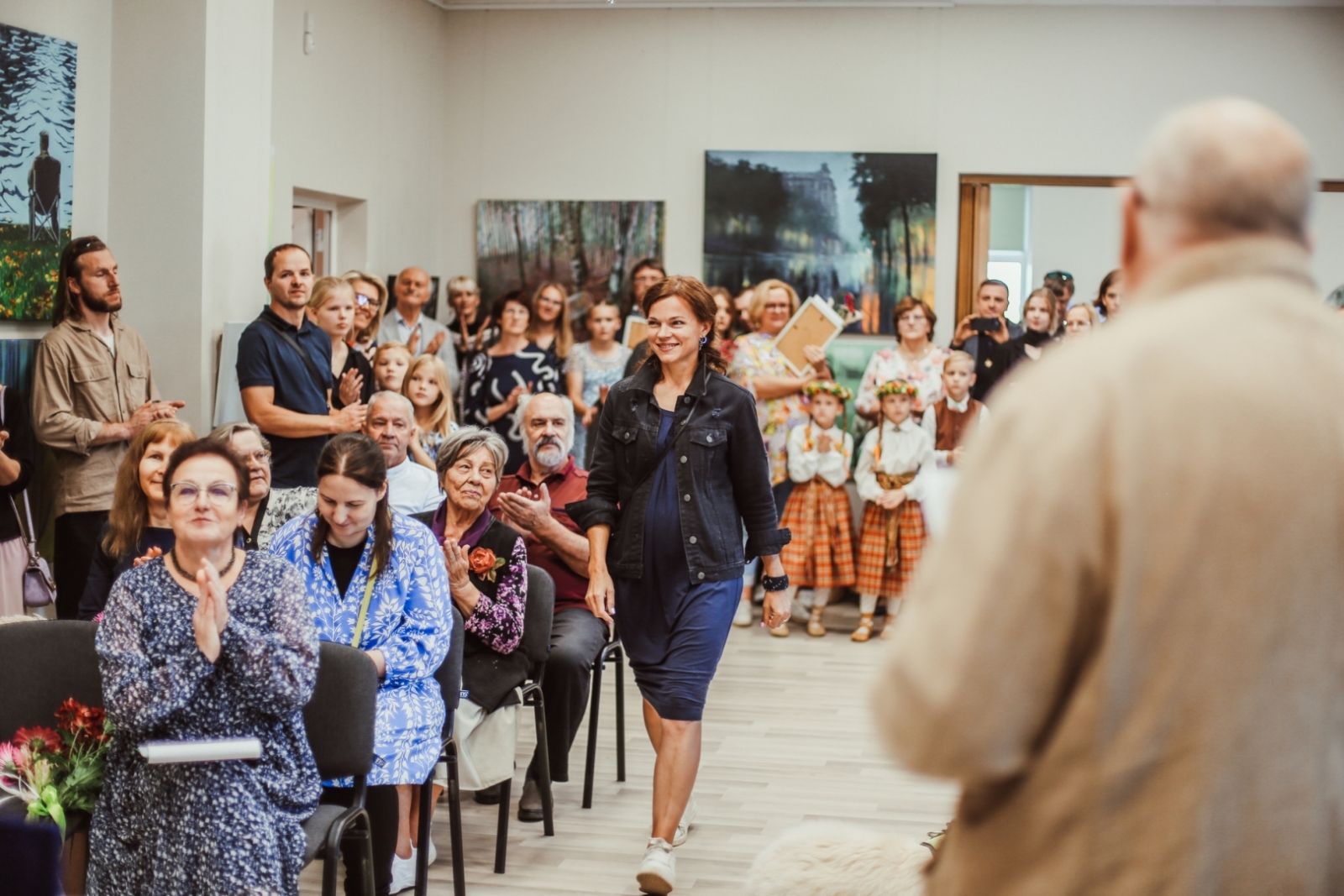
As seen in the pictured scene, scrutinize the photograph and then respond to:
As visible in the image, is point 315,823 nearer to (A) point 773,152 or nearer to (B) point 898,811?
(B) point 898,811

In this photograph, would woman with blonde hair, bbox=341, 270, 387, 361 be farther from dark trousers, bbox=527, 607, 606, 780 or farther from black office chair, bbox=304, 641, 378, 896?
black office chair, bbox=304, 641, 378, 896

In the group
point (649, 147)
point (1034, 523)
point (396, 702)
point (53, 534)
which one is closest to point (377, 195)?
point (649, 147)

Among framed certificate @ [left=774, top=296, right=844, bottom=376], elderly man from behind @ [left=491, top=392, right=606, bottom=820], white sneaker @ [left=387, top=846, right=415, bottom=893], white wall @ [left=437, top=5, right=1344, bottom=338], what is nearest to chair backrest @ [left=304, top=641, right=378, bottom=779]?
white sneaker @ [left=387, top=846, right=415, bottom=893]

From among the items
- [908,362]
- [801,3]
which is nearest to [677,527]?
[908,362]

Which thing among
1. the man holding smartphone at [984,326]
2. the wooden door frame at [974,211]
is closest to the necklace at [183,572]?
the man holding smartphone at [984,326]

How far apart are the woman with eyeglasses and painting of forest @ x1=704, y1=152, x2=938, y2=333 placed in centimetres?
557

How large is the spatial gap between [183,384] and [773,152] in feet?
17.7

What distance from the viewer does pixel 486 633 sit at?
3.93 m

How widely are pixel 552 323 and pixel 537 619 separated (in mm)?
4048

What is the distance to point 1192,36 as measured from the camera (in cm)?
952

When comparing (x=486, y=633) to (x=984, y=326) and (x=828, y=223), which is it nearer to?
(x=984, y=326)

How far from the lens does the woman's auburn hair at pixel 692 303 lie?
3752 millimetres

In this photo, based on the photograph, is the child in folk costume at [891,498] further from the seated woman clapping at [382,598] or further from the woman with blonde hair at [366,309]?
the seated woman clapping at [382,598]

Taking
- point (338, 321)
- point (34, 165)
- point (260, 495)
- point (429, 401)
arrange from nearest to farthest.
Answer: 1. point (260, 495)
2. point (34, 165)
3. point (429, 401)
4. point (338, 321)
